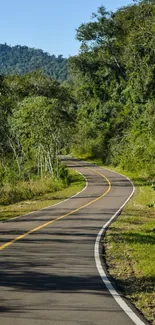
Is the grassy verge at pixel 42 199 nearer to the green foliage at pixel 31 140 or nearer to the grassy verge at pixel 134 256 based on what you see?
the green foliage at pixel 31 140

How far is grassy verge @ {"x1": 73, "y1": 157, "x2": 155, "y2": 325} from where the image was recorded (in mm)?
8512

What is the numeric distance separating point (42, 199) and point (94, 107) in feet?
156

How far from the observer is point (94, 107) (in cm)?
7869

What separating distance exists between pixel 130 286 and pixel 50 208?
17.7m

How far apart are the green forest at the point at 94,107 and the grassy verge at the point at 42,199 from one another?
1683 millimetres

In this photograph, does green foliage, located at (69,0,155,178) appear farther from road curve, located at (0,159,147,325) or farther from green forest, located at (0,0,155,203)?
road curve, located at (0,159,147,325)

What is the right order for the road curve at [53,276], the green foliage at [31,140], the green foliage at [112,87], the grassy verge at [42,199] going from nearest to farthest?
the road curve at [53,276]
the grassy verge at [42,199]
the green foliage at [31,140]
the green foliage at [112,87]

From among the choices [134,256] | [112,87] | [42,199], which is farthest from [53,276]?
[112,87]

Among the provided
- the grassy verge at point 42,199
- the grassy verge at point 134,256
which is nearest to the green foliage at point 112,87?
the grassy verge at point 42,199

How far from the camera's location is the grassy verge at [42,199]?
2522 cm

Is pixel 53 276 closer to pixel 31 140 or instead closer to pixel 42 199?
pixel 42 199

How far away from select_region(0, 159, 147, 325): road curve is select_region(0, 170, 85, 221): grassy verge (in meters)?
3.95

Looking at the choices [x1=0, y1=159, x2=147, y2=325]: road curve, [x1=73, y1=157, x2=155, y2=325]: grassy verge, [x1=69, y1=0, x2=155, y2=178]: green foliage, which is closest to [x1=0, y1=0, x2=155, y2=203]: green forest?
[x1=69, y1=0, x2=155, y2=178]: green foliage

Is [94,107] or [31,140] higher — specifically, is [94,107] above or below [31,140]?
above
